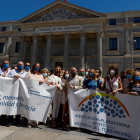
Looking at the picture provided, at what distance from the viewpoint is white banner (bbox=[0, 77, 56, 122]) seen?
16.9 ft

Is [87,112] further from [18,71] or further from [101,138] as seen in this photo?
[18,71]

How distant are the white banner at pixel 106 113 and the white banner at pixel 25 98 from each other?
37.3 inches

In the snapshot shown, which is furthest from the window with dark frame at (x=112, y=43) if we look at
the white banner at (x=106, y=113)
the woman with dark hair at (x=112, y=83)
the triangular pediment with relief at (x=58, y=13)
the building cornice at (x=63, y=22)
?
the white banner at (x=106, y=113)

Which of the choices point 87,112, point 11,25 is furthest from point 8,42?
point 87,112

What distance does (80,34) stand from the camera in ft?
77.0

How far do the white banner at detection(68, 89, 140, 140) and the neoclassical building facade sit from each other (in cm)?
1750

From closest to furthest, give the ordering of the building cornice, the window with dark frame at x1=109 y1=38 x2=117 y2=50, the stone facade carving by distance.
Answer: the building cornice
the stone facade carving
the window with dark frame at x1=109 y1=38 x2=117 y2=50

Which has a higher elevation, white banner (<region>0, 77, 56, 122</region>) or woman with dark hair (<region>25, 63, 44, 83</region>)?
woman with dark hair (<region>25, 63, 44, 83</region>)

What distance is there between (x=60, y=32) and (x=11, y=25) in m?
15.1

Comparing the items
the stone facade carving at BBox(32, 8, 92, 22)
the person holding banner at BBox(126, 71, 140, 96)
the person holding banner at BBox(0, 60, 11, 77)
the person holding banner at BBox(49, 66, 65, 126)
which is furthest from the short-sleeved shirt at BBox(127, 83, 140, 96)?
the stone facade carving at BBox(32, 8, 92, 22)

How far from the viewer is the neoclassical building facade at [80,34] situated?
23641 mm

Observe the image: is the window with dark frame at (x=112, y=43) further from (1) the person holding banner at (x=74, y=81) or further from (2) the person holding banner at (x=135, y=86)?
(2) the person holding banner at (x=135, y=86)

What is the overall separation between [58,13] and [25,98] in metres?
23.3

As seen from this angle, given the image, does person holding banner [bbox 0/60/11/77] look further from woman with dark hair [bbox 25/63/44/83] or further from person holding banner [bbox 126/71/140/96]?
person holding banner [bbox 126/71/140/96]
